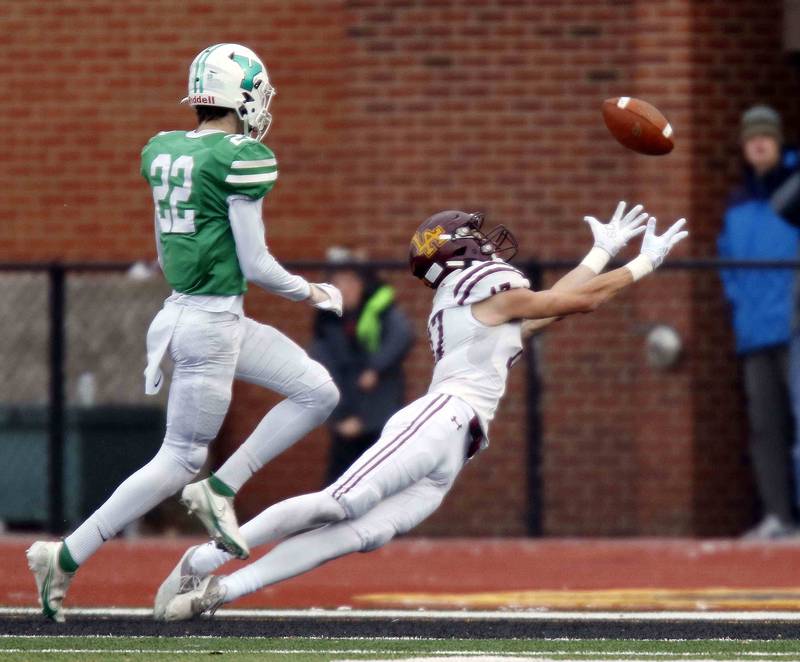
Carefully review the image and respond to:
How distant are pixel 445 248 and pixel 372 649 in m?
1.60

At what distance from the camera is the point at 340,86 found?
1314 centimetres

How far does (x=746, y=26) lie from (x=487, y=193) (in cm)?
190

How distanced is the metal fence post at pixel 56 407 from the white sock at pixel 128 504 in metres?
4.66

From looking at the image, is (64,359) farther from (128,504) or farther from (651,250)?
(651,250)

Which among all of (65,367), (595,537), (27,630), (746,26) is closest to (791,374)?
(595,537)

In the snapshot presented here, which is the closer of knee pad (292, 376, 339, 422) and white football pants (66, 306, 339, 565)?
white football pants (66, 306, 339, 565)

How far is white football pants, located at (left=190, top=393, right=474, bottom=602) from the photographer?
24.6 feet

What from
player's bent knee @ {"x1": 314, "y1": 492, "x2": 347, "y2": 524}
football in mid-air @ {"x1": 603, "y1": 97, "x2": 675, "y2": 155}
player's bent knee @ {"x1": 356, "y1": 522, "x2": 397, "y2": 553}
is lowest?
player's bent knee @ {"x1": 356, "y1": 522, "x2": 397, "y2": 553}

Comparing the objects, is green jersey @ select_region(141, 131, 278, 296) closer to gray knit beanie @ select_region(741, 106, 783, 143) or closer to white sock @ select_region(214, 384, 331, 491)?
white sock @ select_region(214, 384, 331, 491)

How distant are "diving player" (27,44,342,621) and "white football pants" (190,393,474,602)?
0.23 m

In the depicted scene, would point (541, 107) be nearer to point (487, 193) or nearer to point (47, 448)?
point (487, 193)

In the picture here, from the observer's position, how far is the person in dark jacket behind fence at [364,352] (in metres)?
12.2

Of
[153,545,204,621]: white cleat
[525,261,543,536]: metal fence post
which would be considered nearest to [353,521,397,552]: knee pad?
[153,545,204,621]: white cleat

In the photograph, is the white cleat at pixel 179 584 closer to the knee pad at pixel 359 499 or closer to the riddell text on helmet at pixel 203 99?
the knee pad at pixel 359 499
